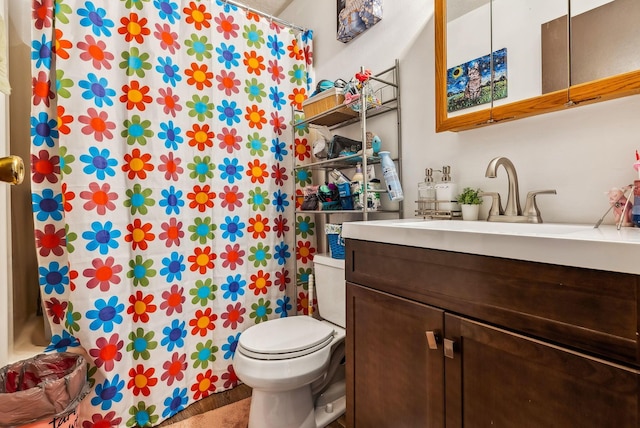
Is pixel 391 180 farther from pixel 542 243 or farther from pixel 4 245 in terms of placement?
pixel 4 245

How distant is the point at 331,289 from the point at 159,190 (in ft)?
3.12

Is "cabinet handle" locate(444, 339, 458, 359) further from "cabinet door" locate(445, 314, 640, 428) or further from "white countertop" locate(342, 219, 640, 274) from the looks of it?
"white countertop" locate(342, 219, 640, 274)

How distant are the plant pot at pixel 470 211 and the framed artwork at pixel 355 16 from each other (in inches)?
41.3

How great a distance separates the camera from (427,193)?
132 centimetres

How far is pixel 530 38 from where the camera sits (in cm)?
105

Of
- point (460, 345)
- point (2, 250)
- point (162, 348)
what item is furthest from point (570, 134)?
point (2, 250)

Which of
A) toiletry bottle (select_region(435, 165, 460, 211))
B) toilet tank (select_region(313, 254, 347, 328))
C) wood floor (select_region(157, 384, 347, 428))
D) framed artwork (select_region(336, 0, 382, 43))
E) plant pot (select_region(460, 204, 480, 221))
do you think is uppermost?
framed artwork (select_region(336, 0, 382, 43))

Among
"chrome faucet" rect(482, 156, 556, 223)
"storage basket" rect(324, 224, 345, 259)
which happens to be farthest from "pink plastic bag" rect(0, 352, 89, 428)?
"chrome faucet" rect(482, 156, 556, 223)

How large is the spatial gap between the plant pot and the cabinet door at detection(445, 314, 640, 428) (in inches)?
20.8

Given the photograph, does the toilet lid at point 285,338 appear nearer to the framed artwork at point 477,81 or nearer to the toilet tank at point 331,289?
the toilet tank at point 331,289

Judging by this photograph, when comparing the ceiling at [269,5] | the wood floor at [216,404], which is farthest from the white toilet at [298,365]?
the ceiling at [269,5]

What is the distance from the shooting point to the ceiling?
2.13 metres

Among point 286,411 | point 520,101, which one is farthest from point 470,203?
point 286,411

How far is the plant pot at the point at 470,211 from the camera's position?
119 cm
